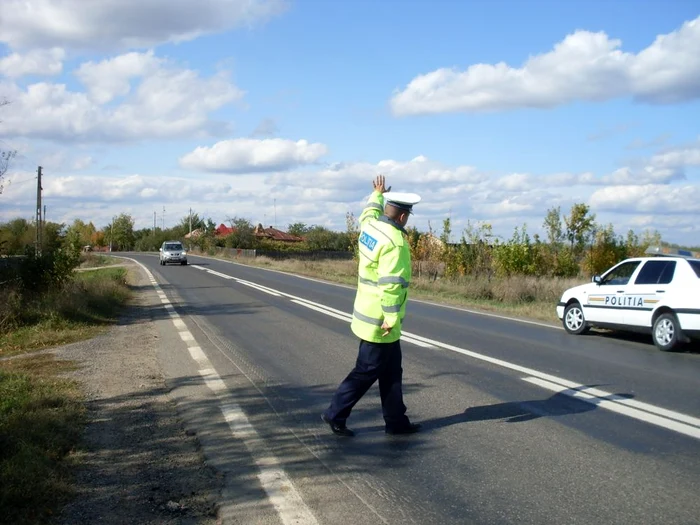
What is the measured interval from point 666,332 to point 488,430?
6826mm

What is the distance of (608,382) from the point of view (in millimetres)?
8172

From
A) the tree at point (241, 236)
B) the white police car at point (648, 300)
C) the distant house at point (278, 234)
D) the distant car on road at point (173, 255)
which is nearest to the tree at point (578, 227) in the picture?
the white police car at point (648, 300)

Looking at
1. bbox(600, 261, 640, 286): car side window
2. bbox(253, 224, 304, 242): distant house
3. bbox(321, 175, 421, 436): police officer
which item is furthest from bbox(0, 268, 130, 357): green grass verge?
bbox(253, 224, 304, 242): distant house

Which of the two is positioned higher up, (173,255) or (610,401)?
(173,255)

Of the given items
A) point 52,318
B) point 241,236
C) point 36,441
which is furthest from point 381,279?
point 241,236

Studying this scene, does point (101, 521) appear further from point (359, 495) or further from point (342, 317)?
point (342, 317)

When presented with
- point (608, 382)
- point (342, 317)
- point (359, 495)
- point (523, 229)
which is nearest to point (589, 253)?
point (523, 229)

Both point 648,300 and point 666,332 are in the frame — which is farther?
point 648,300

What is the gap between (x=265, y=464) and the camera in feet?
16.5

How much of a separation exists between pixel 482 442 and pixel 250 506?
2175 millimetres

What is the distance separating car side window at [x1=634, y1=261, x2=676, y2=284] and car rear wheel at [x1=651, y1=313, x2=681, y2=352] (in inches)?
27.5

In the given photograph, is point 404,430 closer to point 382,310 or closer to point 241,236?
point 382,310

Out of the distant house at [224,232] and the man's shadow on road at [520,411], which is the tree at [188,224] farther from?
the man's shadow on road at [520,411]

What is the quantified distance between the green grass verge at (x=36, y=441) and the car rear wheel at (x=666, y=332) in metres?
9.16
